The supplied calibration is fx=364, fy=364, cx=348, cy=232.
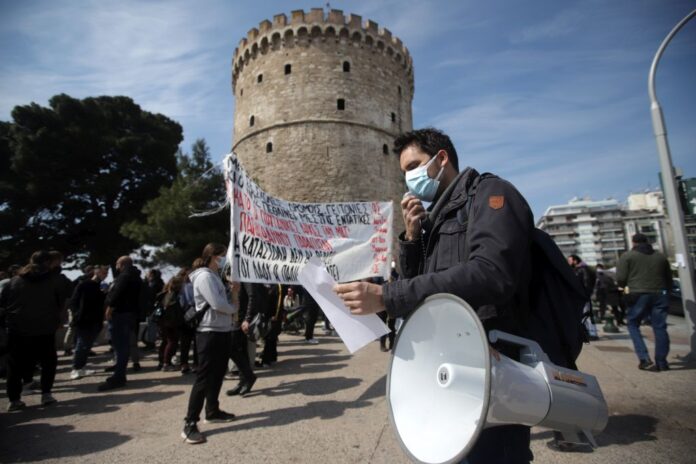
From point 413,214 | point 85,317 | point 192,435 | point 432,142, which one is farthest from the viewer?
point 85,317

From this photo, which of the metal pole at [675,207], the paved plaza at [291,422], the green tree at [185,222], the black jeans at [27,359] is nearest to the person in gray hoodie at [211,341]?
the paved plaza at [291,422]

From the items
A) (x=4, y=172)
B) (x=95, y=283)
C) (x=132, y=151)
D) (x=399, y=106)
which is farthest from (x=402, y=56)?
(x=4, y=172)

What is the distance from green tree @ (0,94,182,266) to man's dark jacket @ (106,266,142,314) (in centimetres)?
1796

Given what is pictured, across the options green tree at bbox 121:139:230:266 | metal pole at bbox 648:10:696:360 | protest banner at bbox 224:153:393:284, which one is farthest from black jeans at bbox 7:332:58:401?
green tree at bbox 121:139:230:266

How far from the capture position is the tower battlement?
69.4 feet

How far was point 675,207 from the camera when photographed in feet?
18.7

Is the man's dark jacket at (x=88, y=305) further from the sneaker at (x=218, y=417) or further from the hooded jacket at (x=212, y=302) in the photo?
the sneaker at (x=218, y=417)

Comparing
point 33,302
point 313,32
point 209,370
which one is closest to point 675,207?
point 209,370

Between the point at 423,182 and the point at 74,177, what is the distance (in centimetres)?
2559

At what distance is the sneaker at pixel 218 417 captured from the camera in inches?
137

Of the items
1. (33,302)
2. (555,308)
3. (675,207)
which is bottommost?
(555,308)

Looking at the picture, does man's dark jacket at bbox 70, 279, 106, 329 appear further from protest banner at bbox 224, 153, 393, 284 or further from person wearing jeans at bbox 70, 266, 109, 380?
protest banner at bbox 224, 153, 393, 284

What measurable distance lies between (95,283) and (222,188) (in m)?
10.2

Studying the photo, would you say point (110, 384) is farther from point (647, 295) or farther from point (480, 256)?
point (647, 295)
